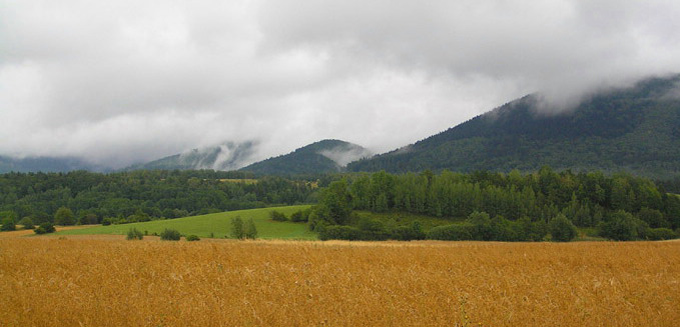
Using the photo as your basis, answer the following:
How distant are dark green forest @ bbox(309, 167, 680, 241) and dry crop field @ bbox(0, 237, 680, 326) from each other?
2721 inches

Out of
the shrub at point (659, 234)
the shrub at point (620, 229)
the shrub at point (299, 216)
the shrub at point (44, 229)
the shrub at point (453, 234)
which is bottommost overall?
the shrub at point (659, 234)

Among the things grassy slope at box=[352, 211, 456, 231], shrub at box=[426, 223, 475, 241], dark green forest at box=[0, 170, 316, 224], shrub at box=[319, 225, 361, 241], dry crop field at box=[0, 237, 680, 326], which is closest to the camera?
dry crop field at box=[0, 237, 680, 326]

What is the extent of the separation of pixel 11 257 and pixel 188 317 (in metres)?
9.25

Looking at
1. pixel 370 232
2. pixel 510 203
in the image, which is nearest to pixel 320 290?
pixel 370 232

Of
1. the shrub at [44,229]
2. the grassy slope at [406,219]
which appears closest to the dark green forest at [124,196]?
the shrub at [44,229]

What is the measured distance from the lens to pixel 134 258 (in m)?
12.7

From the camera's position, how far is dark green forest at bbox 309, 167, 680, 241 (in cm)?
8331

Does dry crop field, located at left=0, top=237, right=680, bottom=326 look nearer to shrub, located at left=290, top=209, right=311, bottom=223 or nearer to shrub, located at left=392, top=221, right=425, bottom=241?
shrub, located at left=392, top=221, right=425, bottom=241

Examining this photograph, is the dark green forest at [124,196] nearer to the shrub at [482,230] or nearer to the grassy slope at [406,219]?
the grassy slope at [406,219]

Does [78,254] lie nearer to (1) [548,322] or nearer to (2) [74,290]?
(2) [74,290]

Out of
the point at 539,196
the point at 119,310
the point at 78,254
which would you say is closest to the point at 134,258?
the point at 78,254

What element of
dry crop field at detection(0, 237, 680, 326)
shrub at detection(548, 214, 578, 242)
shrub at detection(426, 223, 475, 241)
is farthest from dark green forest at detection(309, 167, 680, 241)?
dry crop field at detection(0, 237, 680, 326)

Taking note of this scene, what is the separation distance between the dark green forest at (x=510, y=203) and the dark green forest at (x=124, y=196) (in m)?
66.3

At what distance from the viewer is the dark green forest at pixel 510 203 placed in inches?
3280
